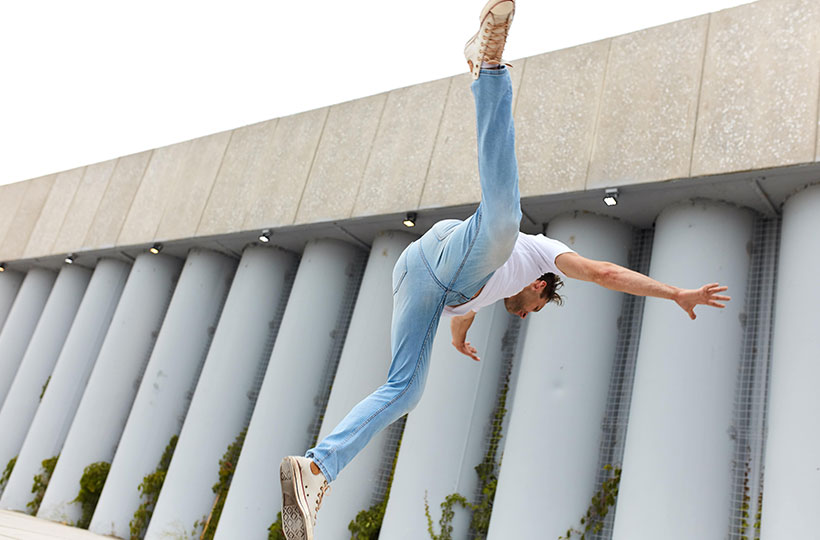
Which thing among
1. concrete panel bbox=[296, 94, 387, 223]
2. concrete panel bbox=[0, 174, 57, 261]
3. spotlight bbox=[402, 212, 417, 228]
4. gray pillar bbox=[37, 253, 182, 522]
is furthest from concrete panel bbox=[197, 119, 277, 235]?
concrete panel bbox=[0, 174, 57, 261]

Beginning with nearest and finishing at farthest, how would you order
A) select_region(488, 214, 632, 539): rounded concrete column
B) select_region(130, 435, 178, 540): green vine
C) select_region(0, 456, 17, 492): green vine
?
select_region(488, 214, 632, 539): rounded concrete column < select_region(130, 435, 178, 540): green vine < select_region(0, 456, 17, 492): green vine

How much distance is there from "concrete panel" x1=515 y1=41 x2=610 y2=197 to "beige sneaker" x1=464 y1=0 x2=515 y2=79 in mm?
3712

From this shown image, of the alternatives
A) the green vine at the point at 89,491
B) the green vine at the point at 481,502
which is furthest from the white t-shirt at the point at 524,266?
the green vine at the point at 89,491

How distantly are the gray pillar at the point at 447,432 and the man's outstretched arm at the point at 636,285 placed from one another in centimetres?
377

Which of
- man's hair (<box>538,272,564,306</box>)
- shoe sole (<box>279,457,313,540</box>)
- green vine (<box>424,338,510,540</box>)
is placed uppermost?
man's hair (<box>538,272,564,306</box>)

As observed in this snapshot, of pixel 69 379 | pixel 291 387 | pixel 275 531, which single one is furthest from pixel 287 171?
pixel 69 379

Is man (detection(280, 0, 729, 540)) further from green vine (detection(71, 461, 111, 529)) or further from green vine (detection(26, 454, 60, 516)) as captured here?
green vine (detection(26, 454, 60, 516))

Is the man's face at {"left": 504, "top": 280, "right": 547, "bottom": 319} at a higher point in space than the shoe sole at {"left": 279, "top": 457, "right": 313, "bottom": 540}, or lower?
higher

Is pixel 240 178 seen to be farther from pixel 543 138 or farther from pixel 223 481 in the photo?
pixel 543 138

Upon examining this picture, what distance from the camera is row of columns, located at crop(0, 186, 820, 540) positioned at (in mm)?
4957

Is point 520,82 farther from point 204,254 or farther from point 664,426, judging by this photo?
point 204,254

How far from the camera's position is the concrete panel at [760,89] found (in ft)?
16.6

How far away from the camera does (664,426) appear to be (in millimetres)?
5094

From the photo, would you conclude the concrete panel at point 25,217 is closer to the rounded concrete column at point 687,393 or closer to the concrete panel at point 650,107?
the concrete panel at point 650,107
